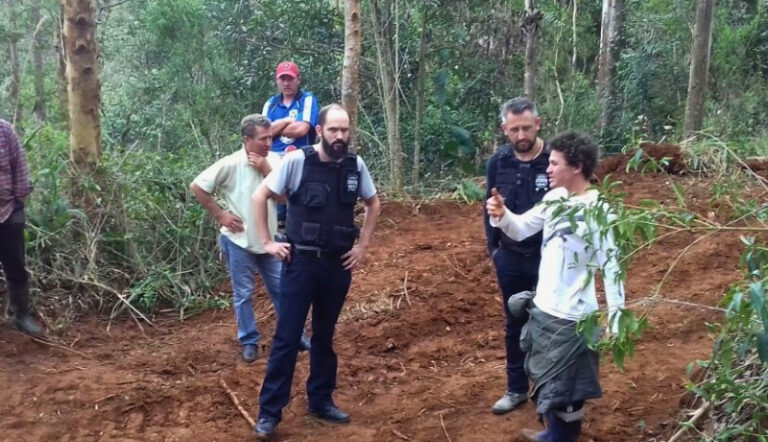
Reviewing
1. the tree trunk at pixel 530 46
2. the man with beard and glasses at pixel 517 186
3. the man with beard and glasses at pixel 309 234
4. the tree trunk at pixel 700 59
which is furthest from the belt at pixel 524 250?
the tree trunk at pixel 700 59

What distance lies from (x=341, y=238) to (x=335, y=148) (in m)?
0.48

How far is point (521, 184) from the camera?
162 inches

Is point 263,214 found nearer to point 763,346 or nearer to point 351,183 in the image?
point 351,183

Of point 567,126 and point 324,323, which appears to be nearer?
point 324,323

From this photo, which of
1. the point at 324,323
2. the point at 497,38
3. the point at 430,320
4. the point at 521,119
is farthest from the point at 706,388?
the point at 497,38

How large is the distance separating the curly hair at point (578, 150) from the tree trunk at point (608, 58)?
10235mm

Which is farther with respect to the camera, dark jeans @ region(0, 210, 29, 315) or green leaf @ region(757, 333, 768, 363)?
dark jeans @ region(0, 210, 29, 315)

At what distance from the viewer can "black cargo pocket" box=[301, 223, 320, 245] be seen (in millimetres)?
4074

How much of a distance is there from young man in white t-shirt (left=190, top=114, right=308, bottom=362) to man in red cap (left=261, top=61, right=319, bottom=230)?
113 centimetres

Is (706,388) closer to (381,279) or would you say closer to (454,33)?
(381,279)

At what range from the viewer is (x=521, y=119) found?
3967 mm

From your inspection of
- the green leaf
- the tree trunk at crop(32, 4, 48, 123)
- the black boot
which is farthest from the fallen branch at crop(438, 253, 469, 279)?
the tree trunk at crop(32, 4, 48, 123)

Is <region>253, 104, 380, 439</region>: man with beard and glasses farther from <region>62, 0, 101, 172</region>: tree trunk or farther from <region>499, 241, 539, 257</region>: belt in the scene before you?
<region>62, 0, 101, 172</region>: tree trunk

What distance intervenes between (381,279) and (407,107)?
4449mm
